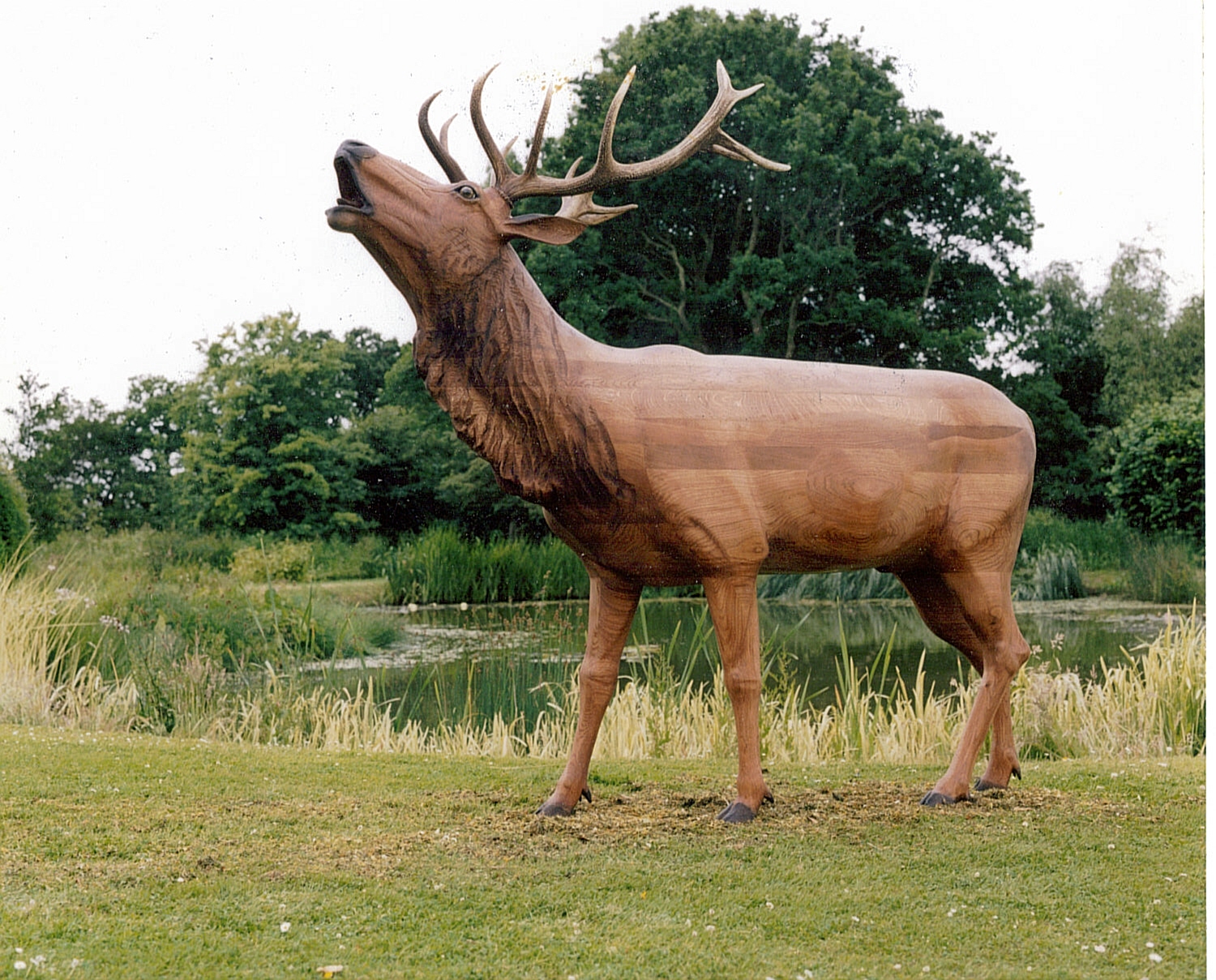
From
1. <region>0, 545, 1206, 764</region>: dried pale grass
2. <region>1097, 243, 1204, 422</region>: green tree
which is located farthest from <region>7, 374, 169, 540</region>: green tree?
<region>1097, 243, 1204, 422</region>: green tree

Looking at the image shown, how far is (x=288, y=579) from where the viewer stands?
13.6 m

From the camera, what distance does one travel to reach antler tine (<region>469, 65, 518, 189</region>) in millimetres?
3594

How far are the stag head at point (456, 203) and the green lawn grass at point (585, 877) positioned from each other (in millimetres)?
1826

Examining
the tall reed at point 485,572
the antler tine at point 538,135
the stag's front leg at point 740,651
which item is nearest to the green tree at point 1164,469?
the tall reed at point 485,572

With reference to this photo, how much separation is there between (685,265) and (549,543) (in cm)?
341

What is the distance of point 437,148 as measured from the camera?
12.2 feet

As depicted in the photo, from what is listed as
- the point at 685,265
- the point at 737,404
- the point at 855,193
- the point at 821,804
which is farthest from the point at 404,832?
the point at 855,193

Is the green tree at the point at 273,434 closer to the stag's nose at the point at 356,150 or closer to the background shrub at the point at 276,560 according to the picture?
the background shrub at the point at 276,560

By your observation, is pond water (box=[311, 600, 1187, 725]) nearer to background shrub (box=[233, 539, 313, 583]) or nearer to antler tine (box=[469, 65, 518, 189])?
background shrub (box=[233, 539, 313, 583])

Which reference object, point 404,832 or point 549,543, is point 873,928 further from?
point 549,543

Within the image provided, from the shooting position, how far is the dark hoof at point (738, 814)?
3.83 meters

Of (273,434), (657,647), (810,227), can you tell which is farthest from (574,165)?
(273,434)

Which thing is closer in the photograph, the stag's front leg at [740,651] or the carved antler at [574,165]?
the carved antler at [574,165]

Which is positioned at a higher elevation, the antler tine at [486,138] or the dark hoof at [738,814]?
the antler tine at [486,138]
